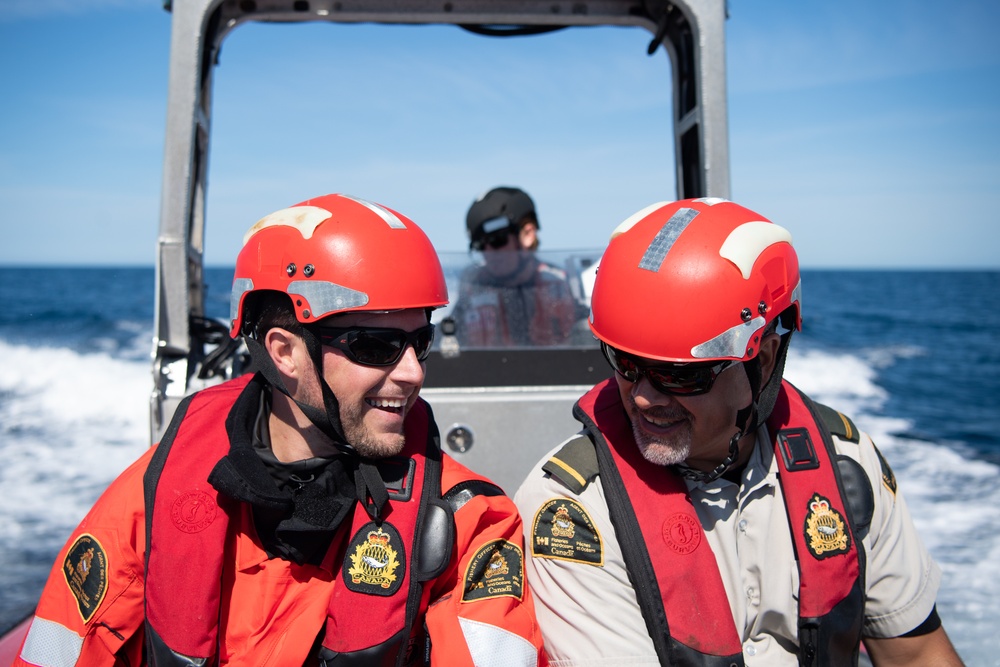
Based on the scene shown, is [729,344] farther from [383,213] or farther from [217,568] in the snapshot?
[217,568]

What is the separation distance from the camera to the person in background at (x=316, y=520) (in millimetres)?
2045

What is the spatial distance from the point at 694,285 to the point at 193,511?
1395 millimetres

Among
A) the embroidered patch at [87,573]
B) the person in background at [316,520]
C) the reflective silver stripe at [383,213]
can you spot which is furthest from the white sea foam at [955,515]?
the embroidered patch at [87,573]

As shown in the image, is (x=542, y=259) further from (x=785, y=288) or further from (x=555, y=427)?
(x=785, y=288)

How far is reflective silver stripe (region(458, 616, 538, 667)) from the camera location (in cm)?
200

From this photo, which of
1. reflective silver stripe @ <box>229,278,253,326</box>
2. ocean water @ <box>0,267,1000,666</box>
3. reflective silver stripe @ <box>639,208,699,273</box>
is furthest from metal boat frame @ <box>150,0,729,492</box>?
reflective silver stripe @ <box>639,208,699,273</box>

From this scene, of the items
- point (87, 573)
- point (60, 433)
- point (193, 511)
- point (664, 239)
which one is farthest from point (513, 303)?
point (60, 433)

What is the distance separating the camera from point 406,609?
2.06 meters

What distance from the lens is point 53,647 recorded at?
2.05m

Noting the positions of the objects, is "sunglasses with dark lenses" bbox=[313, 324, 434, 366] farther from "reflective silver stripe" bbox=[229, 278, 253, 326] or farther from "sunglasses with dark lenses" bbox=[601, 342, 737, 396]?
"sunglasses with dark lenses" bbox=[601, 342, 737, 396]

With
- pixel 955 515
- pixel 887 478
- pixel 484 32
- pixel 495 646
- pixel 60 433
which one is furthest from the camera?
pixel 60 433

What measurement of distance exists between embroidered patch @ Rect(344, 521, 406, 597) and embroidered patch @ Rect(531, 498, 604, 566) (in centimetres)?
38

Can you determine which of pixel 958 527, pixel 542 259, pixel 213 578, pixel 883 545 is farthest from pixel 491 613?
pixel 958 527

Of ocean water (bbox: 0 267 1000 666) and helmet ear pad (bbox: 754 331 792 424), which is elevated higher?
helmet ear pad (bbox: 754 331 792 424)
